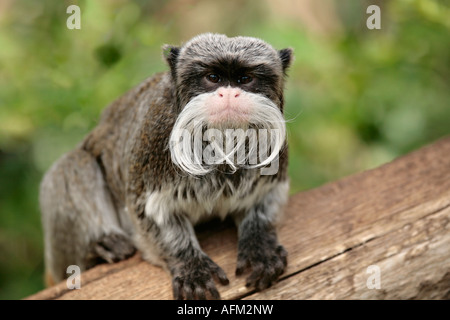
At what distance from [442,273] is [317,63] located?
7.86 ft

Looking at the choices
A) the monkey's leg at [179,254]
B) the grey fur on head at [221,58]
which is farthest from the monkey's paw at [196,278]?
the grey fur on head at [221,58]

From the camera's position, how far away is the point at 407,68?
17.4 feet

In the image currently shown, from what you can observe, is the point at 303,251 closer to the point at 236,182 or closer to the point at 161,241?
the point at 236,182

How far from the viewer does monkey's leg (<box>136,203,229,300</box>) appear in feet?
10.9

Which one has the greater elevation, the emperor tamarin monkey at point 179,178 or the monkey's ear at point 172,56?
the monkey's ear at point 172,56

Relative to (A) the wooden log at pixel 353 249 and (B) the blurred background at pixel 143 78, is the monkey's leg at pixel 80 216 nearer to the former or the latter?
(A) the wooden log at pixel 353 249

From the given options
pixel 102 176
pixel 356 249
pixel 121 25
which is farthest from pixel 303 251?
pixel 121 25

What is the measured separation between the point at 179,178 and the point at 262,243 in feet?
2.22

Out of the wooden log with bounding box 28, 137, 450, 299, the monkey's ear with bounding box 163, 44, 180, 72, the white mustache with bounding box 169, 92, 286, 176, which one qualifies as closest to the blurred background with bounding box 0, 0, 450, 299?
the wooden log with bounding box 28, 137, 450, 299

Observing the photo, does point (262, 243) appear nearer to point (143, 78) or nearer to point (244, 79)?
point (244, 79)

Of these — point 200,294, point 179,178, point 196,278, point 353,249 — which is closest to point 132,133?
point 179,178

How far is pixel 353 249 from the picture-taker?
3510mm

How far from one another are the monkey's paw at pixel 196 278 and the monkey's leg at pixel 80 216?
691mm

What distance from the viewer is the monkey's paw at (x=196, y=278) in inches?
130
